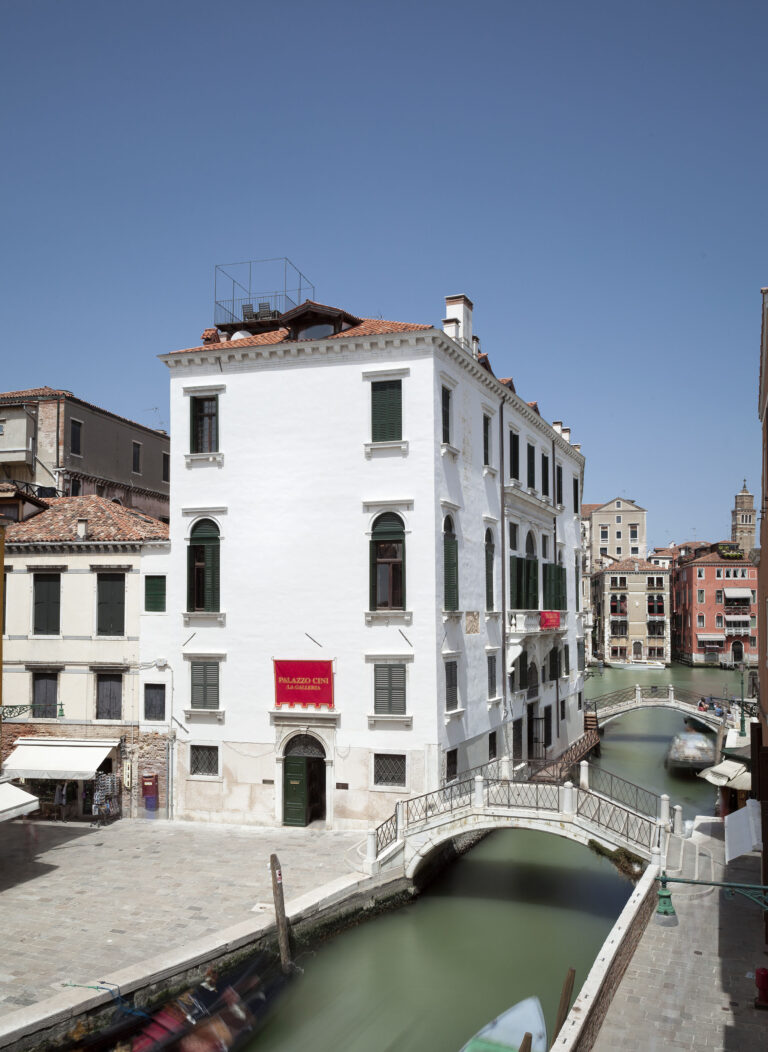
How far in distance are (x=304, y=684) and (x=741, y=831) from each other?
37.6 ft

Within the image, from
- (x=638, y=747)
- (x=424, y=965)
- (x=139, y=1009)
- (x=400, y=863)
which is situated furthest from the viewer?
(x=638, y=747)

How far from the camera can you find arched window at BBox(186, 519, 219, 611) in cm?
2314

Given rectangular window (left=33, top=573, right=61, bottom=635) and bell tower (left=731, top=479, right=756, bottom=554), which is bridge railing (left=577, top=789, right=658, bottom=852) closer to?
rectangular window (left=33, top=573, right=61, bottom=635)

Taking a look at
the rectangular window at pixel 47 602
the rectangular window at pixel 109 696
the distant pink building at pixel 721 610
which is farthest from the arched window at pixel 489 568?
the distant pink building at pixel 721 610

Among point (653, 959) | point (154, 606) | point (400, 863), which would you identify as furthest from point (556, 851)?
point (154, 606)

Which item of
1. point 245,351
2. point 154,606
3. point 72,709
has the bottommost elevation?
point 72,709

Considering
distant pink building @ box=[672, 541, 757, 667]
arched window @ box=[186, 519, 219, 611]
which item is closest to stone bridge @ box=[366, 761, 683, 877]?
arched window @ box=[186, 519, 219, 611]

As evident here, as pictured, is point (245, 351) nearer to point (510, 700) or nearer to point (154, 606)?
point (154, 606)

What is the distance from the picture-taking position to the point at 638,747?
1697 inches

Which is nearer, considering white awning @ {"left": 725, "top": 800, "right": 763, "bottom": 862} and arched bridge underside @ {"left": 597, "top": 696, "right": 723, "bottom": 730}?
white awning @ {"left": 725, "top": 800, "right": 763, "bottom": 862}

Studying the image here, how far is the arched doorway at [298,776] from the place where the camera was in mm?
22094

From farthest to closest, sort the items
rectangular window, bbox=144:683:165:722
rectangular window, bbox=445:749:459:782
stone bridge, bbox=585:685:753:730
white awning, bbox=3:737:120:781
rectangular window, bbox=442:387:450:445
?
1. stone bridge, bbox=585:685:753:730
2. rectangular window, bbox=144:683:165:722
3. white awning, bbox=3:737:120:781
4. rectangular window, bbox=442:387:450:445
5. rectangular window, bbox=445:749:459:782

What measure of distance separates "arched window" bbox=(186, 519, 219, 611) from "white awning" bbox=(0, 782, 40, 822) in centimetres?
611

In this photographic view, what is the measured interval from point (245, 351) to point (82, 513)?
696 cm
